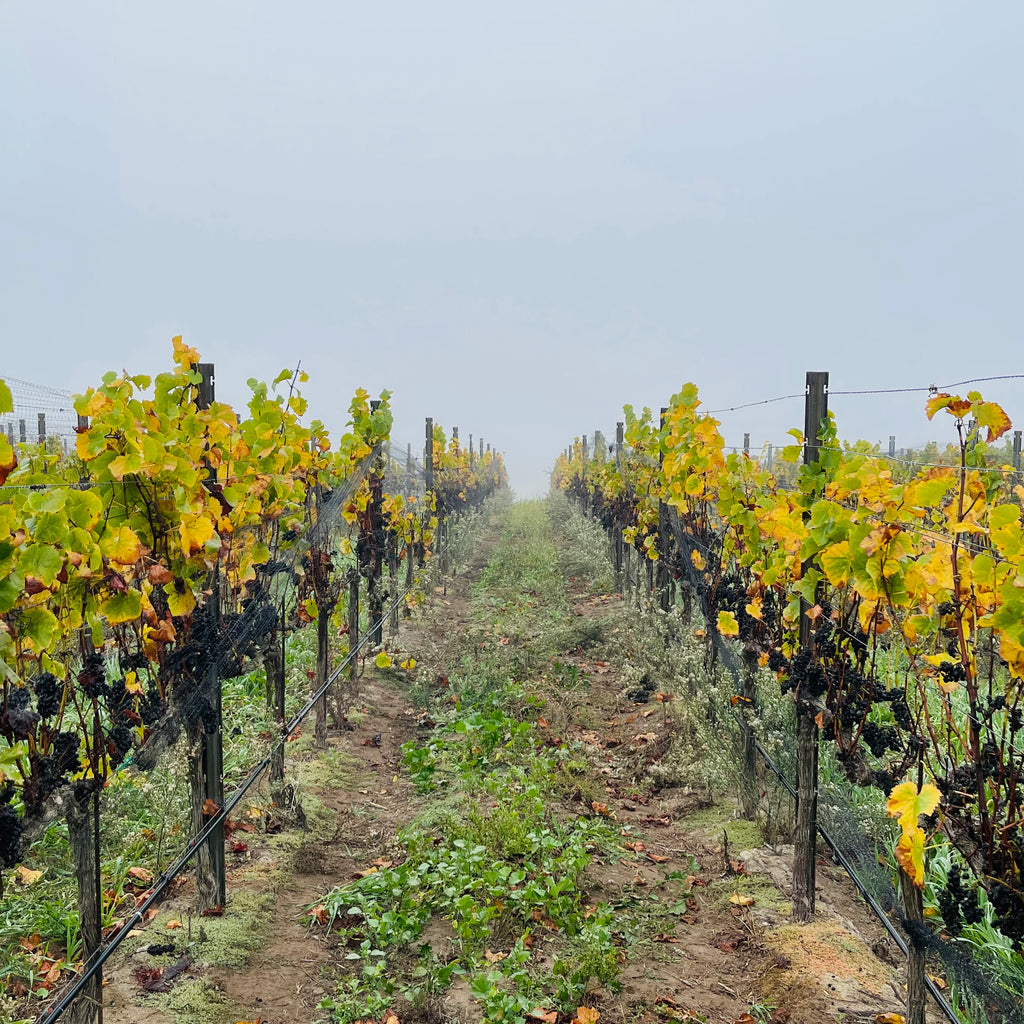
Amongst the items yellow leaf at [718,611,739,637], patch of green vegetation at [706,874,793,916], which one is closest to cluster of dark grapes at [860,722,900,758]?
patch of green vegetation at [706,874,793,916]

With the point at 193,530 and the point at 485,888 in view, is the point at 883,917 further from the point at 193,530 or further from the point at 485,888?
the point at 193,530

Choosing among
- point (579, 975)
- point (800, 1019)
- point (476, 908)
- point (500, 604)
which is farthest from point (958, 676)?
point (500, 604)

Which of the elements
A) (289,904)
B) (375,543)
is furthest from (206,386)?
(375,543)

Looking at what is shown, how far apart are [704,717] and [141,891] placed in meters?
3.50

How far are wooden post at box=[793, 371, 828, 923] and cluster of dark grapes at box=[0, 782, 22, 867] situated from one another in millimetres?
2865

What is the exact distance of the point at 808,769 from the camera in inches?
143

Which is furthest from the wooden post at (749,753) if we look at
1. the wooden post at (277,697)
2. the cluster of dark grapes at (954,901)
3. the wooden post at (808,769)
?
the wooden post at (277,697)

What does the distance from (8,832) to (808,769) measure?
2.99m

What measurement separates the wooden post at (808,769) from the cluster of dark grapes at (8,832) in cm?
286

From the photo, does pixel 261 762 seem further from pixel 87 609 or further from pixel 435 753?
pixel 87 609

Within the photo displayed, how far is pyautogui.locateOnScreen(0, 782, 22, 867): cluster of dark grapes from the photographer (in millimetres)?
2176

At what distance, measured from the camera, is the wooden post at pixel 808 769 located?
360 cm

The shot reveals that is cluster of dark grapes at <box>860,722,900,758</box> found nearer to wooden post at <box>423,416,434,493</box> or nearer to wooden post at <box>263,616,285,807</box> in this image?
wooden post at <box>263,616,285,807</box>

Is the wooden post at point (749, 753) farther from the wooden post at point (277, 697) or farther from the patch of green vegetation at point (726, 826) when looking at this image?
the wooden post at point (277, 697)
